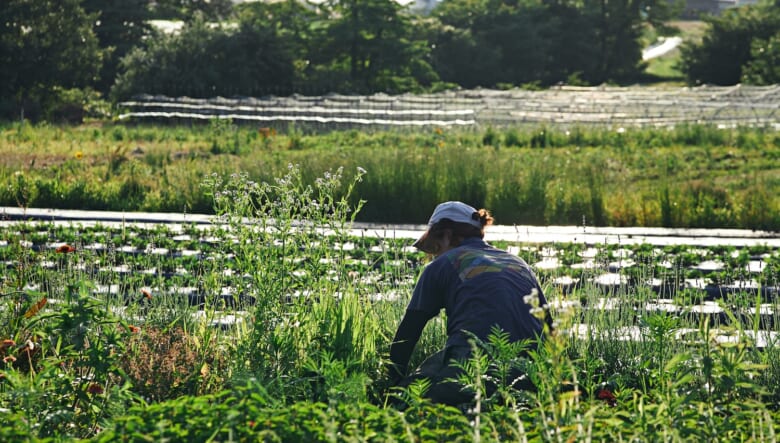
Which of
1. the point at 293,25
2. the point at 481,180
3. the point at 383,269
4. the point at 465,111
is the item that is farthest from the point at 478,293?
the point at 293,25

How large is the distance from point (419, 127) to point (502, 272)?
68.3 ft

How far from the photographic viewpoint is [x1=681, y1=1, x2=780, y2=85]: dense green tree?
4941cm

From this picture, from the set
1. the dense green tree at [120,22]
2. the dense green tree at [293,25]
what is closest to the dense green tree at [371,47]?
the dense green tree at [293,25]

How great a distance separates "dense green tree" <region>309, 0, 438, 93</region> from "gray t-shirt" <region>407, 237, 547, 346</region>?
38084 millimetres

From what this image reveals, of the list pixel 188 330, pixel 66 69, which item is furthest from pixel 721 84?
pixel 188 330

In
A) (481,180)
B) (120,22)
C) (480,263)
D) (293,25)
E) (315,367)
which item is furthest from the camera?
(293,25)

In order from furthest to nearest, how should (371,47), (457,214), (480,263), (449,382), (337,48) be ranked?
(337,48) → (371,47) → (457,214) → (480,263) → (449,382)

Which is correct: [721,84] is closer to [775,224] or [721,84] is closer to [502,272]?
[775,224]

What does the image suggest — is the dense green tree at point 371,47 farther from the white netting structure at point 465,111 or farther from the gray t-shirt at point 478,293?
the gray t-shirt at point 478,293

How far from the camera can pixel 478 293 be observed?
14.8 feet

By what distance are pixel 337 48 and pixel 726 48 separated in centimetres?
2051

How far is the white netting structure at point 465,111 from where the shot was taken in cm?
2509

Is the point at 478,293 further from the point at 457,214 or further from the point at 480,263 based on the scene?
the point at 457,214

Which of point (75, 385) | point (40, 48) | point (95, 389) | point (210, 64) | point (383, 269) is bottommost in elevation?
point (383, 269)
